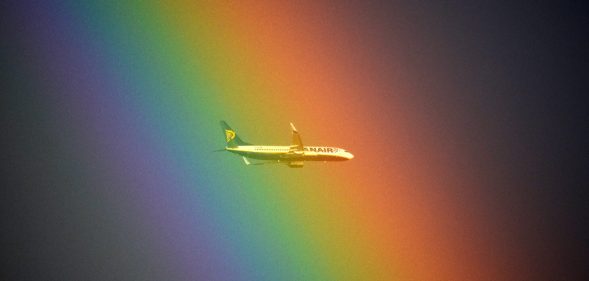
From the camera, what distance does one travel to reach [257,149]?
24.5 metres

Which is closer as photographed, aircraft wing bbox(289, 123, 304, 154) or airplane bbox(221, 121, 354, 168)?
aircraft wing bbox(289, 123, 304, 154)

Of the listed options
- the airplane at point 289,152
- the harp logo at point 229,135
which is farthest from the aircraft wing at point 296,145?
the harp logo at point 229,135

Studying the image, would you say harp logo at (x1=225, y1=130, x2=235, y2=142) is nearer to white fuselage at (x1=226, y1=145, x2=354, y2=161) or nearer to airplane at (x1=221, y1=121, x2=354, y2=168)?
airplane at (x1=221, y1=121, x2=354, y2=168)

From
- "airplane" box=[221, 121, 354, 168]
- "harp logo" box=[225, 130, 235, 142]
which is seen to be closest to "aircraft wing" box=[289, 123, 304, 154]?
"airplane" box=[221, 121, 354, 168]

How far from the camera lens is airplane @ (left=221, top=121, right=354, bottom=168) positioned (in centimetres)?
2373

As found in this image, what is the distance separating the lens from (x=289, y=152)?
23.8 metres

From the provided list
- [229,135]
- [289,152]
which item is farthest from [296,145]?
[229,135]

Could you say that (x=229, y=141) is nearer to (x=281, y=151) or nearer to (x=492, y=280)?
(x=281, y=151)

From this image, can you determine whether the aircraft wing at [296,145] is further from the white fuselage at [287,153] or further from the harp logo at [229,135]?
the harp logo at [229,135]

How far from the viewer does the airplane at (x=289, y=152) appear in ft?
77.9

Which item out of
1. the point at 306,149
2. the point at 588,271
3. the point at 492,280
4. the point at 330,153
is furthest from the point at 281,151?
the point at 588,271

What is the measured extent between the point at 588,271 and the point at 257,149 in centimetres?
2593

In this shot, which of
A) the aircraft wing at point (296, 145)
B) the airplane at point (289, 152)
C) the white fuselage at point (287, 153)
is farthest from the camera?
the white fuselage at point (287, 153)

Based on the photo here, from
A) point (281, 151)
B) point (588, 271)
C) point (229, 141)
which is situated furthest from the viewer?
point (588, 271)
